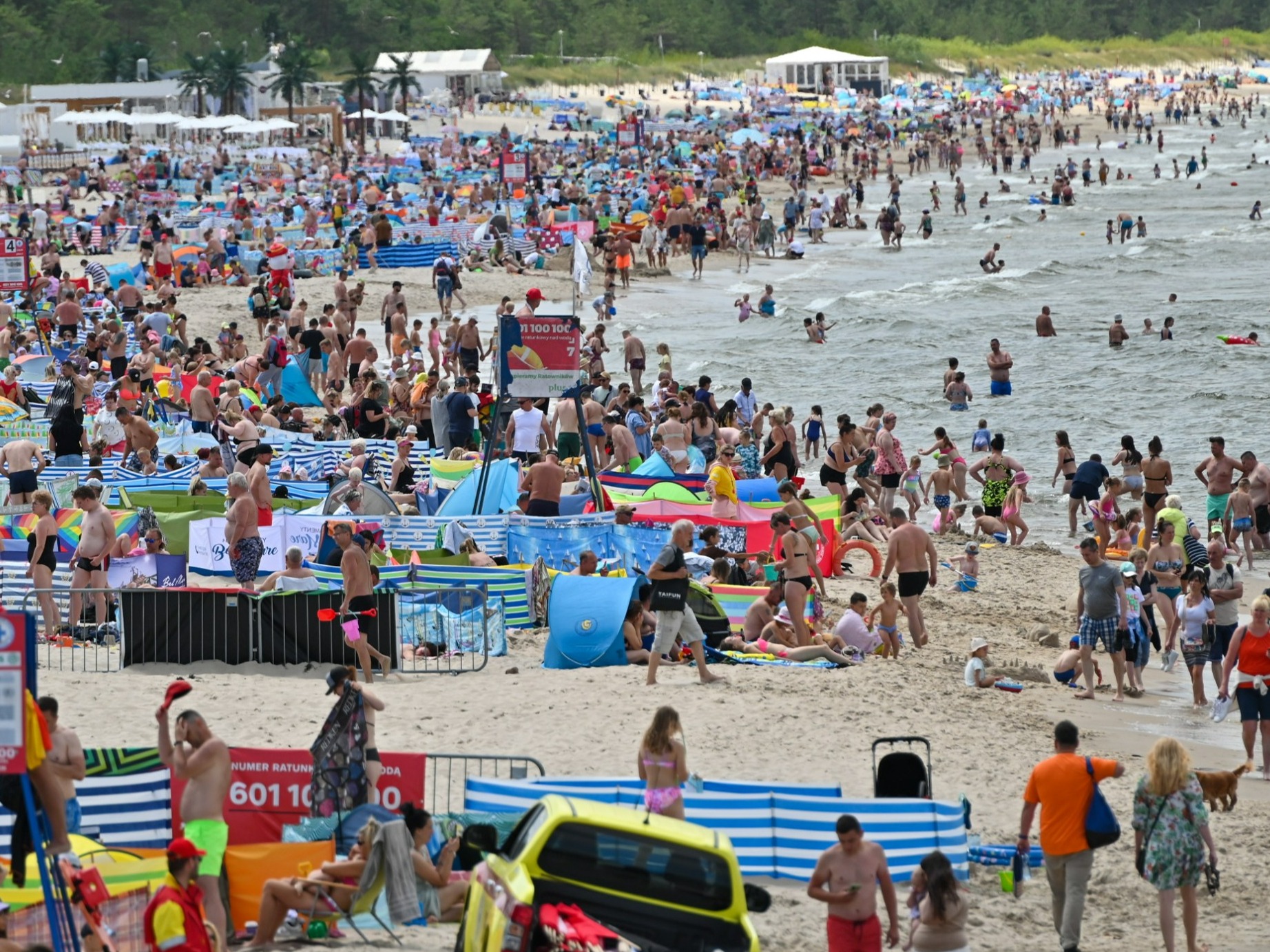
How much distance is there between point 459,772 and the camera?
927 centimetres

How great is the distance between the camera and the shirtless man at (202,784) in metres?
7.26

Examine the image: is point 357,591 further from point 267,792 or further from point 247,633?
point 267,792

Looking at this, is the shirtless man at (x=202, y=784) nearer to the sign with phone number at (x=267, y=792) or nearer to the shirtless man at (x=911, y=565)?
the sign with phone number at (x=267, y=792)

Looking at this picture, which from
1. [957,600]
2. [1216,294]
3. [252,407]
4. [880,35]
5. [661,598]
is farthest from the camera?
[880,35]

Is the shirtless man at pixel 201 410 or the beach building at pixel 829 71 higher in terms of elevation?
the beach building at pixel 829 71

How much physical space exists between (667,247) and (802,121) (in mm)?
37964

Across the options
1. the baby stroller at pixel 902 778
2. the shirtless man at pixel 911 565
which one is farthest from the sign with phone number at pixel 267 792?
the shirtless man at pixel 911 565

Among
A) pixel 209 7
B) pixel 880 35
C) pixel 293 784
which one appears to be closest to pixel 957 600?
pixel 293 784

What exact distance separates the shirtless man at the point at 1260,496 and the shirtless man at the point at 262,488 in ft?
29.1

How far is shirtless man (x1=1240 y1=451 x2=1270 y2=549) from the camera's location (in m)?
16.5

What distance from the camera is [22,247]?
2092 cm

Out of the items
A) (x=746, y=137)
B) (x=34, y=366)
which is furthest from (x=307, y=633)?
(x=746, y=137)

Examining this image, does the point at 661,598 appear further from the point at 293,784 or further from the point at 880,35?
the point at 880,35

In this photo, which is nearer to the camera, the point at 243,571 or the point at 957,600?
the point at 243,571
